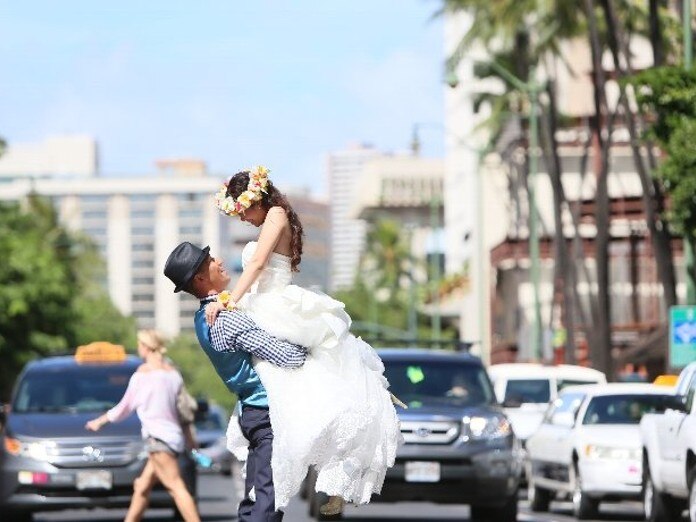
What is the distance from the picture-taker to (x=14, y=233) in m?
73.5

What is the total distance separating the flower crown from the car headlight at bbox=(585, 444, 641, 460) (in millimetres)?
14950

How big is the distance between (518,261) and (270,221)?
73.4 metres

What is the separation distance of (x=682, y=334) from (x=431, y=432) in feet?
52.2

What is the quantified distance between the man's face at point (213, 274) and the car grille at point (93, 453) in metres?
11.4

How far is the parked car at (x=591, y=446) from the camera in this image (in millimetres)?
24469

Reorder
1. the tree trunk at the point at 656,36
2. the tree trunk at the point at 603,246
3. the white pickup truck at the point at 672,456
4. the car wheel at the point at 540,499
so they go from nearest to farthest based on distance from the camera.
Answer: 1. the white pickup truck at the point at 672,456
2. the car wheel at the point at 540,499
3. the tree trunk at the point at 656,36
4. the tree trunk at the point at 603,246

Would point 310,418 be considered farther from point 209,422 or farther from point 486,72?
point 486,72

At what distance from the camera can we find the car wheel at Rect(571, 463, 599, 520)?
2470 cm

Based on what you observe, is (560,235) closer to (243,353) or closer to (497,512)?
(497,512)

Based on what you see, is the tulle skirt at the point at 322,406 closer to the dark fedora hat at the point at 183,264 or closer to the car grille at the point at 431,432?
the dark fedora hat at the point at 183,264

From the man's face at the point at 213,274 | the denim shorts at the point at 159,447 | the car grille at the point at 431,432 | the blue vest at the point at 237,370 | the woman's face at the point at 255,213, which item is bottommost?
the car grille at the point at 431,432

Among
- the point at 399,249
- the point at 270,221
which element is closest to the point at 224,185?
the point at 270,221

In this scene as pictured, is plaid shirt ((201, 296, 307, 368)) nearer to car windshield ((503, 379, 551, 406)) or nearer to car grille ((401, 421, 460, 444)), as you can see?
car grille ((401, 421, 460, 444))

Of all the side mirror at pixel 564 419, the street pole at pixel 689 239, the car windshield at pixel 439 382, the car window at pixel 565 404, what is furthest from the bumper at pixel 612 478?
the street pole at pixel 689 239
